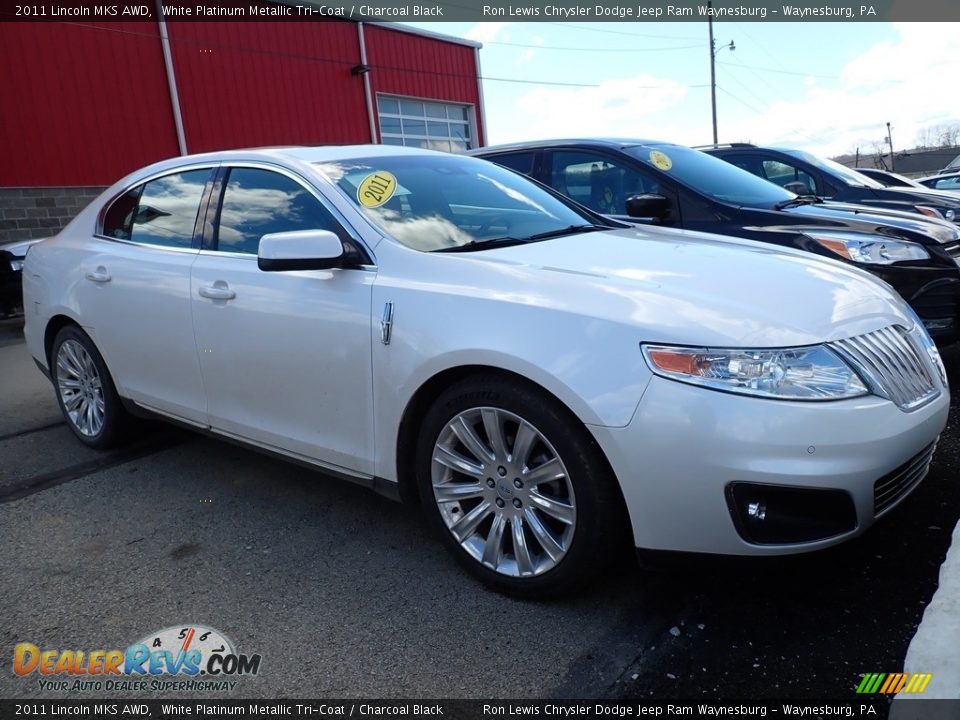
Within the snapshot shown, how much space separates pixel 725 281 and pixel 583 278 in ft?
1.59

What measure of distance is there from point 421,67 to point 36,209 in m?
10.5

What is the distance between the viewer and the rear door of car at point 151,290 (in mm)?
3504

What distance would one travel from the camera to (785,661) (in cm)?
215

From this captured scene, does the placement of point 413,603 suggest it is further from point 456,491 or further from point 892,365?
point 892,365

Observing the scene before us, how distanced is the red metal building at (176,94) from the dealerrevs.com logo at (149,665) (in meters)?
10.7

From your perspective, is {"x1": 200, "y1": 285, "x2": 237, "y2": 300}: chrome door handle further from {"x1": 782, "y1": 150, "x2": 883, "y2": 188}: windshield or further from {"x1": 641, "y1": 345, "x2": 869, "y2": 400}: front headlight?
{"x1": 782, "y1": 150, "x2": 883, "y2": 188}: windshield

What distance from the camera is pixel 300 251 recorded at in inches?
107

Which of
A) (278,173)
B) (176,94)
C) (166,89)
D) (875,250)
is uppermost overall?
(166,89)

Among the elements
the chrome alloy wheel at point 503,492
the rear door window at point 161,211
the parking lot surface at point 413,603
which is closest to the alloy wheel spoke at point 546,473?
the chrome alloy wheel at point 503,492

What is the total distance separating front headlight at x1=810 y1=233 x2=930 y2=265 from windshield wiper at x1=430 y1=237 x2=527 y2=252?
2453 millimetres

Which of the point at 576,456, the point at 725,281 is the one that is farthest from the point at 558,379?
the point at 725,281

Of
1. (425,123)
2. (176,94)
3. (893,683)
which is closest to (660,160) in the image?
(893,683)

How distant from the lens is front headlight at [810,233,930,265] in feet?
14.7

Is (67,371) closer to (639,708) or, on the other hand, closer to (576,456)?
(576,456)
